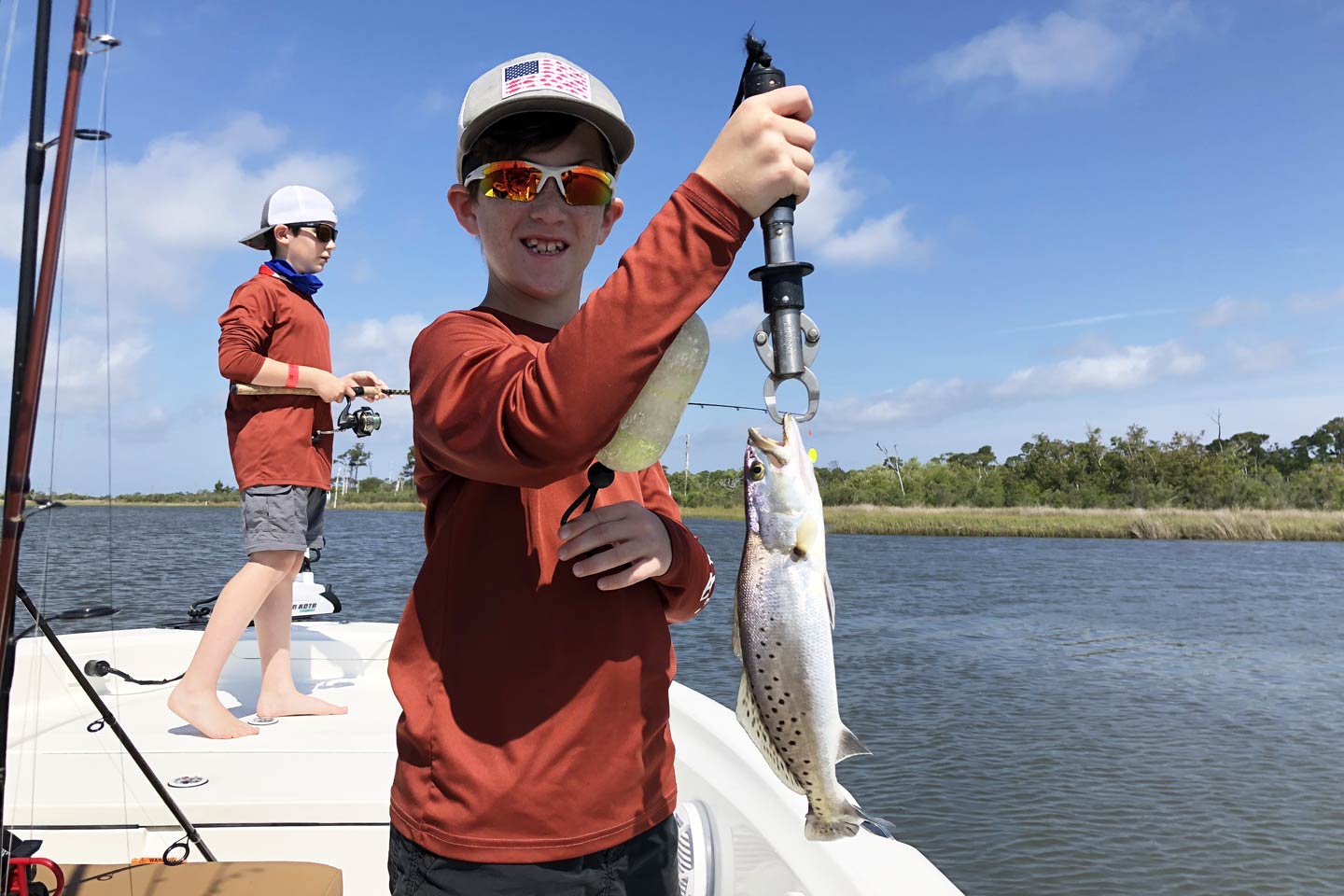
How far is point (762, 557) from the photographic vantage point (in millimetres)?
1566

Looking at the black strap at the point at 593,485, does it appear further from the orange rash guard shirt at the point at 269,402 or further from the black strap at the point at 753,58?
the orange rash guard shirt at the point at 269,402

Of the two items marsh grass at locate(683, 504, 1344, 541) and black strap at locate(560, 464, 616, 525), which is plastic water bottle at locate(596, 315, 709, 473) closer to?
black strap at locate(560, 464, 616, 525)

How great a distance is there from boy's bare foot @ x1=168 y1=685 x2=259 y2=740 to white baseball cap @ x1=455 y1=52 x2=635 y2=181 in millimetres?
3213

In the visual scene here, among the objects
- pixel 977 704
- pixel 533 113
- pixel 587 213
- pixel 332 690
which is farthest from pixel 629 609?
pixel 977 704

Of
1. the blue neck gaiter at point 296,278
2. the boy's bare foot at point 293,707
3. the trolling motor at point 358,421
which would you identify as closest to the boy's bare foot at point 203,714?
the boy's bare foot at point 293,707

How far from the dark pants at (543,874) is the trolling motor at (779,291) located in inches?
34.3

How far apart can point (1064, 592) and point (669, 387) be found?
24.8 metres

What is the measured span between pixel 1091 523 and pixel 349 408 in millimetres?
47745

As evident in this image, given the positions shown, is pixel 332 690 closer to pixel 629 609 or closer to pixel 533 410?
pixel 629 609

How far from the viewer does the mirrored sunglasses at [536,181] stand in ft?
5.38

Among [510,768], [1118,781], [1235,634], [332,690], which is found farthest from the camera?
[1235,634]

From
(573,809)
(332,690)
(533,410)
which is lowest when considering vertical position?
(332,690)

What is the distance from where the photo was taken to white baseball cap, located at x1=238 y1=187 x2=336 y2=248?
4426mm

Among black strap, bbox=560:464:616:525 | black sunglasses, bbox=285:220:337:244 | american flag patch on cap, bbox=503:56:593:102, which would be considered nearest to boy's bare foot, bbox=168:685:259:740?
black sunglasses, bbox=285:220:337:244
